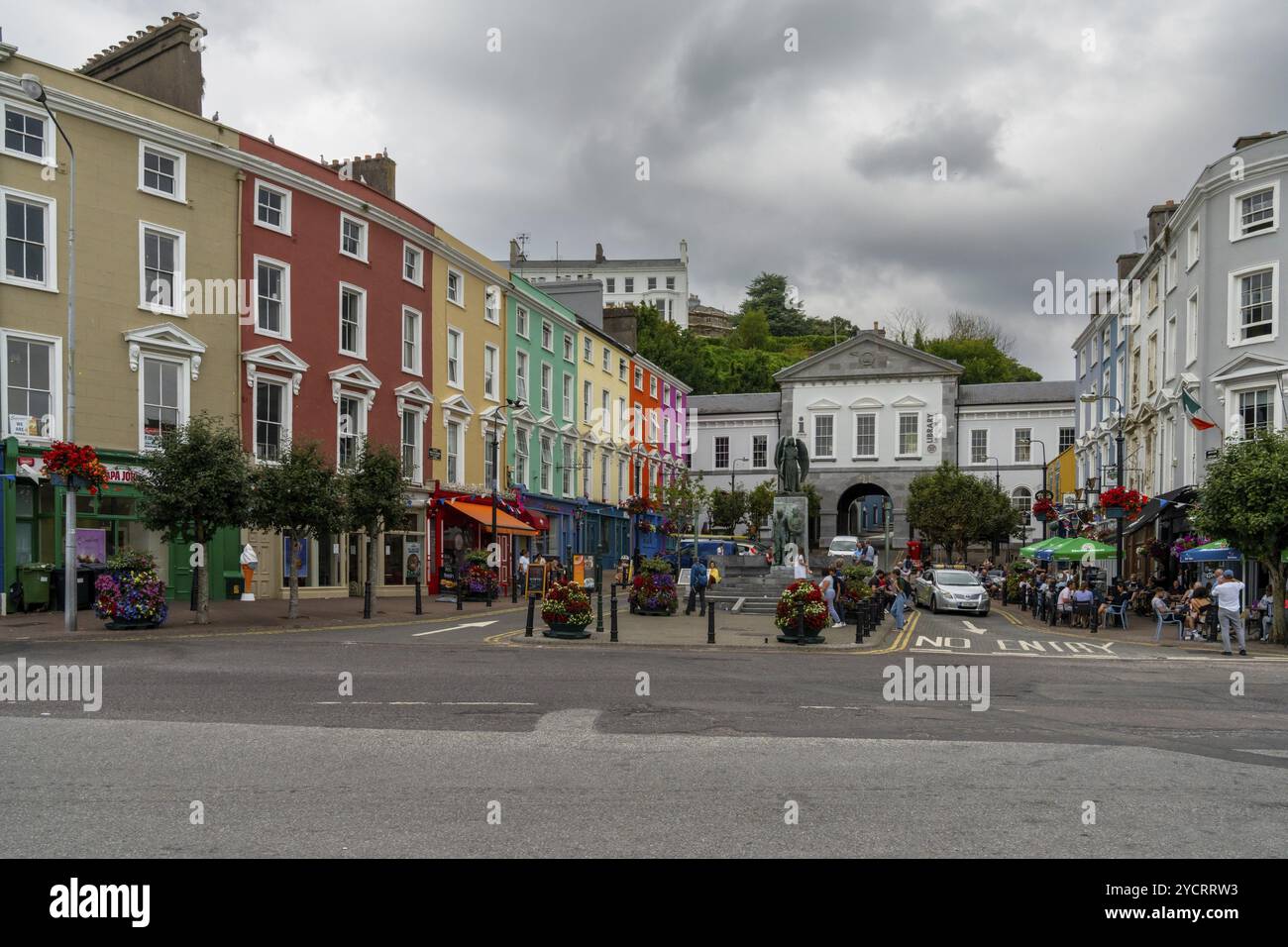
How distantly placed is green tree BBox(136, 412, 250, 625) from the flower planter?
7.69 meters

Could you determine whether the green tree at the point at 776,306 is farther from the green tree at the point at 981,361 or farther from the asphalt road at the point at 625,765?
the asphalt road at the point at 625,765

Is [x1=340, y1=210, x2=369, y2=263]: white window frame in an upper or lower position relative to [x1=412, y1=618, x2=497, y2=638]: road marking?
upper

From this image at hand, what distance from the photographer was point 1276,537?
23719 mm

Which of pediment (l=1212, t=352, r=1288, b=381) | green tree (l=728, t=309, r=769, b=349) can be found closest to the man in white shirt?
pediment (l=1212, t=352, r=1288, b=381)

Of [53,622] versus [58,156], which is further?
[58,156]

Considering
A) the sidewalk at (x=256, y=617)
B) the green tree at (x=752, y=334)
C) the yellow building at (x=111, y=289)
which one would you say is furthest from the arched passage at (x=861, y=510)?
the yellow building at (x=111, y=289)

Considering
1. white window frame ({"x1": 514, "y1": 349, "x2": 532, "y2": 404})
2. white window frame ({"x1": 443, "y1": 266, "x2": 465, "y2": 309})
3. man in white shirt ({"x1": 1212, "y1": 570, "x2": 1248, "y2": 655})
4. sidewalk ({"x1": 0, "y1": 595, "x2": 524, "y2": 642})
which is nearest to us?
sidewalk ({"x1": 0, "y1": 595, "x2": 524, "y2": 642})

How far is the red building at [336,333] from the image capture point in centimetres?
3167

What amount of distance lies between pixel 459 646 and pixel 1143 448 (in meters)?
32.8

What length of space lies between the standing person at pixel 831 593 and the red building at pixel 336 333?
11730 mm

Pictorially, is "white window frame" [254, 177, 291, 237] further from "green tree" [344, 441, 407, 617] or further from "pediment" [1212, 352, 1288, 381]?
"pediment" [1212, 352, 1288, 381]

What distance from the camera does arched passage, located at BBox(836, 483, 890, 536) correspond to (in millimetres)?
79500

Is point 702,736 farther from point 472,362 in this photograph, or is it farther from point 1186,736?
point 472,362
